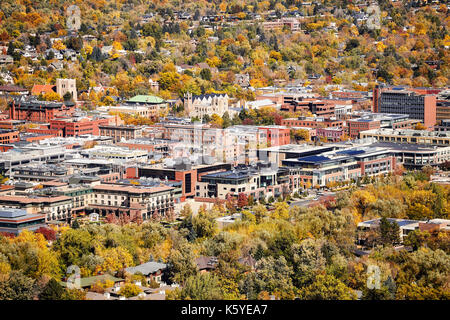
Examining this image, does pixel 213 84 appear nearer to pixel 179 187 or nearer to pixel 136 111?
pixel 136 111

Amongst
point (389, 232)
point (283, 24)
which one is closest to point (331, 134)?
point (389, 232)

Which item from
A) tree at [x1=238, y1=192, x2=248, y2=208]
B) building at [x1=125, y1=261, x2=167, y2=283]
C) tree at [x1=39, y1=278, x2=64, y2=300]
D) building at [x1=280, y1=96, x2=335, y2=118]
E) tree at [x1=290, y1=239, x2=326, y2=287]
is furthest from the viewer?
building at [x1=280, y1=96, x2=335, y2=118]

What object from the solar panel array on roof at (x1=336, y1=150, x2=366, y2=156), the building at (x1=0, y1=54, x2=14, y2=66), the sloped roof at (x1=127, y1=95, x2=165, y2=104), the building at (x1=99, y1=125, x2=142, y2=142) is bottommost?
the solar panel array on roof at (x1=336, y1=150, x2=366, y2=156)

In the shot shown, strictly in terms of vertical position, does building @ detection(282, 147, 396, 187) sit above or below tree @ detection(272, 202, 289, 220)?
above

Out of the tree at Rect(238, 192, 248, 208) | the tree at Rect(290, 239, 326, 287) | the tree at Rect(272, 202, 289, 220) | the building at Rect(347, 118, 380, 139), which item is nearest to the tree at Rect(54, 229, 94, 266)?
the tree at Rect(290, 239, 326, 287)

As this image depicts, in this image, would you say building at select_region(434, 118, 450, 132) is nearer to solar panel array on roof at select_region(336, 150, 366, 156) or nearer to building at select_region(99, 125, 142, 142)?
solar panel array on roof at select_region(336, 150, 366, 156)

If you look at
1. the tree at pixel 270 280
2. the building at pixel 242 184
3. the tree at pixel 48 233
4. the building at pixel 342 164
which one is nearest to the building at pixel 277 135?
the building at pixel 342 164
